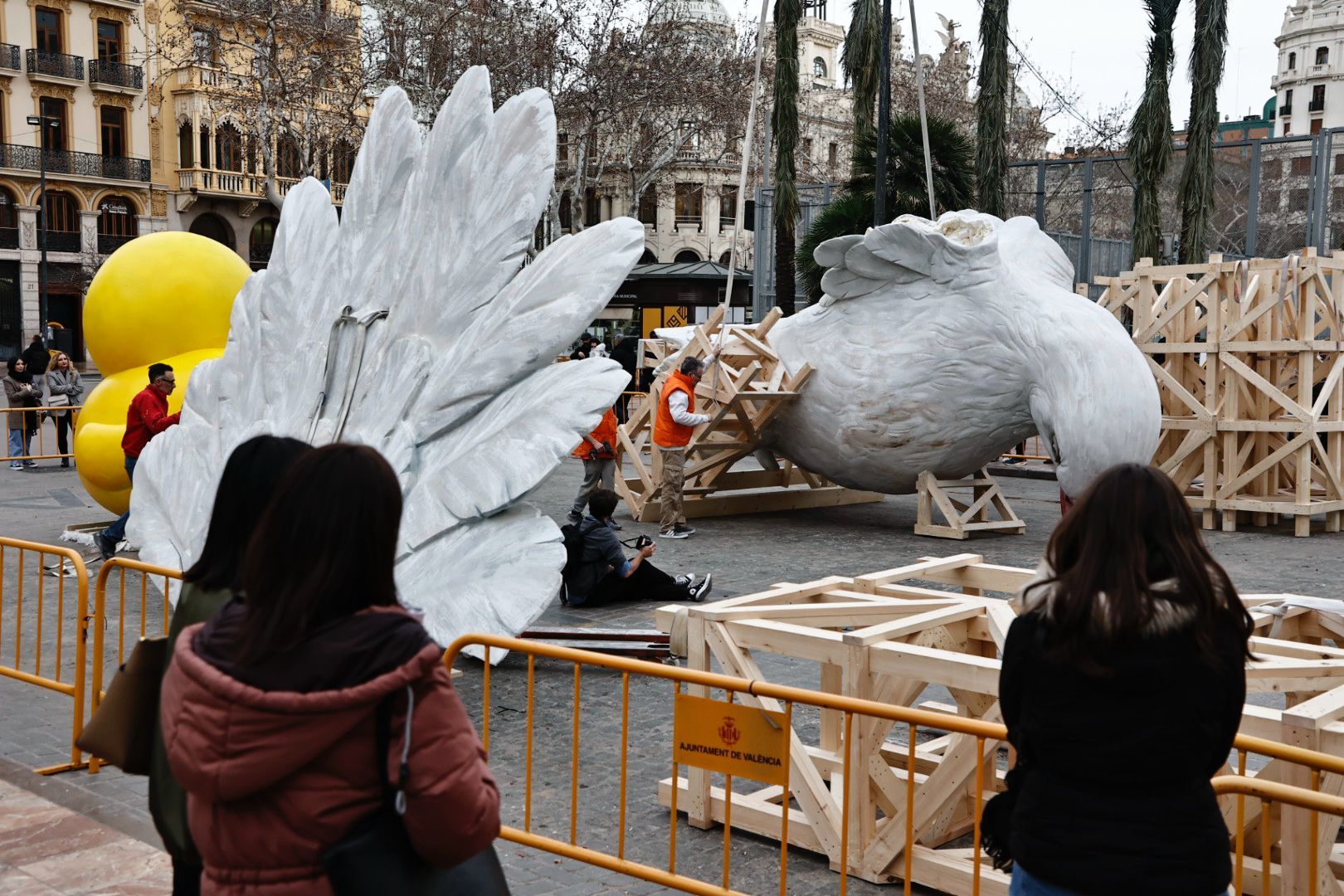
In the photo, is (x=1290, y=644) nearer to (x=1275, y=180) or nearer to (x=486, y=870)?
(x=486, y=870)

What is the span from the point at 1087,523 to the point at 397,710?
134 cm

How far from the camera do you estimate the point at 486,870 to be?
8.46 ft

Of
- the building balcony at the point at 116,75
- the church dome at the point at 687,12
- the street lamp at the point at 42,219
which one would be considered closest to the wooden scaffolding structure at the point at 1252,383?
the church dome at the point at 687,12

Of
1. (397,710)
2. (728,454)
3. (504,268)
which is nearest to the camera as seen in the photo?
(397,710)

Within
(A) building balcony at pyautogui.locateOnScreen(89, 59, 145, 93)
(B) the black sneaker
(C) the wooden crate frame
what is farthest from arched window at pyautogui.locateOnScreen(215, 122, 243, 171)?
(C) the wooden crate frame

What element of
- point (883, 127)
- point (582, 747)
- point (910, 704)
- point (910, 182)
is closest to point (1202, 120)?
point (910, 182)

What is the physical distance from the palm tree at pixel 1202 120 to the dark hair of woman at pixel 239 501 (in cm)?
2465

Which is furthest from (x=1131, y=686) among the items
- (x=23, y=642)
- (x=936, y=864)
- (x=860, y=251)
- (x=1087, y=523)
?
(x=860, y=251)

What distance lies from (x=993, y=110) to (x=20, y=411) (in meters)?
17.3

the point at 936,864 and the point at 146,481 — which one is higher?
the point at 146,481

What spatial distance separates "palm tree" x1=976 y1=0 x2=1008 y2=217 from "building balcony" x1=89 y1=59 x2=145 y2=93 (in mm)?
30952

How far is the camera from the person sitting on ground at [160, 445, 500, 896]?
2.34 metres

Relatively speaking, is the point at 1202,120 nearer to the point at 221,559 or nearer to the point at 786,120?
the point at 786,120

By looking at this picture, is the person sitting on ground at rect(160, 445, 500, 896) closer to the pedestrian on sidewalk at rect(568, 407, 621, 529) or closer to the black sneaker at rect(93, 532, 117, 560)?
the black sneaker at rect(93, 532, 117, 560)
